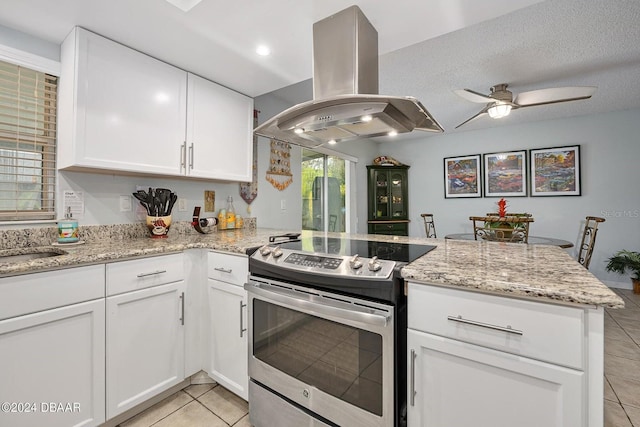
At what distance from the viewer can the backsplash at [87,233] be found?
153cm

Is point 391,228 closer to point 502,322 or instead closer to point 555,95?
point 555,95

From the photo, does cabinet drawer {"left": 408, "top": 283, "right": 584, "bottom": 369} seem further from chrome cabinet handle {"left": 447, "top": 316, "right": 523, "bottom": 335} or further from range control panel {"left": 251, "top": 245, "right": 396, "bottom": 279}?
range control panel {"left": 251, "top": 245, "right": 396, "bottom": 279}

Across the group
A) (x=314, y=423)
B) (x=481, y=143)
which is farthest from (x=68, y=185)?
(x=481, y=143)

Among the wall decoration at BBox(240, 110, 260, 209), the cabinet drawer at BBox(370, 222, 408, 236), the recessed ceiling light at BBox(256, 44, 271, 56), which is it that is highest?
the recessed ceiling light at BBox(256, 44, 271, 56)

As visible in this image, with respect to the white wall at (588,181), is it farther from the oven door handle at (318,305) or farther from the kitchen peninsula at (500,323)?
the oven door handle at (318,305)

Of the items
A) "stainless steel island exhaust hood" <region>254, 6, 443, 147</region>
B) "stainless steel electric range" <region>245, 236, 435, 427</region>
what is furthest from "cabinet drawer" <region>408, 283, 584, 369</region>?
"stainless steel island exhaust hood" <region>254, 6, 443, 147</region>

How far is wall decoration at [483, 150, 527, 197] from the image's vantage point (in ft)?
14.4

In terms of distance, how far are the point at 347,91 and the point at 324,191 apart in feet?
9.55

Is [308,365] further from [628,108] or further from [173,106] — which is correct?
[628,108]

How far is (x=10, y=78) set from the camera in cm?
159

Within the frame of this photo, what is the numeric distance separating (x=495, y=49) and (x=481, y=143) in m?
2.70

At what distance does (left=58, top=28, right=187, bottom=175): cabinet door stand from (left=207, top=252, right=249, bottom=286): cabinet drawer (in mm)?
742

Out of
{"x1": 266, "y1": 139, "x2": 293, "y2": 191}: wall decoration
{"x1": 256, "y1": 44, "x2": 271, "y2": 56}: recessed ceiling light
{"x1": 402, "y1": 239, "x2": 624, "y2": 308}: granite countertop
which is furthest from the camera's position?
{"x1": 266, "y1": 139, "x2": 293, "y2": 191}: wall decoration

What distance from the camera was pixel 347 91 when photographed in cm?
146
